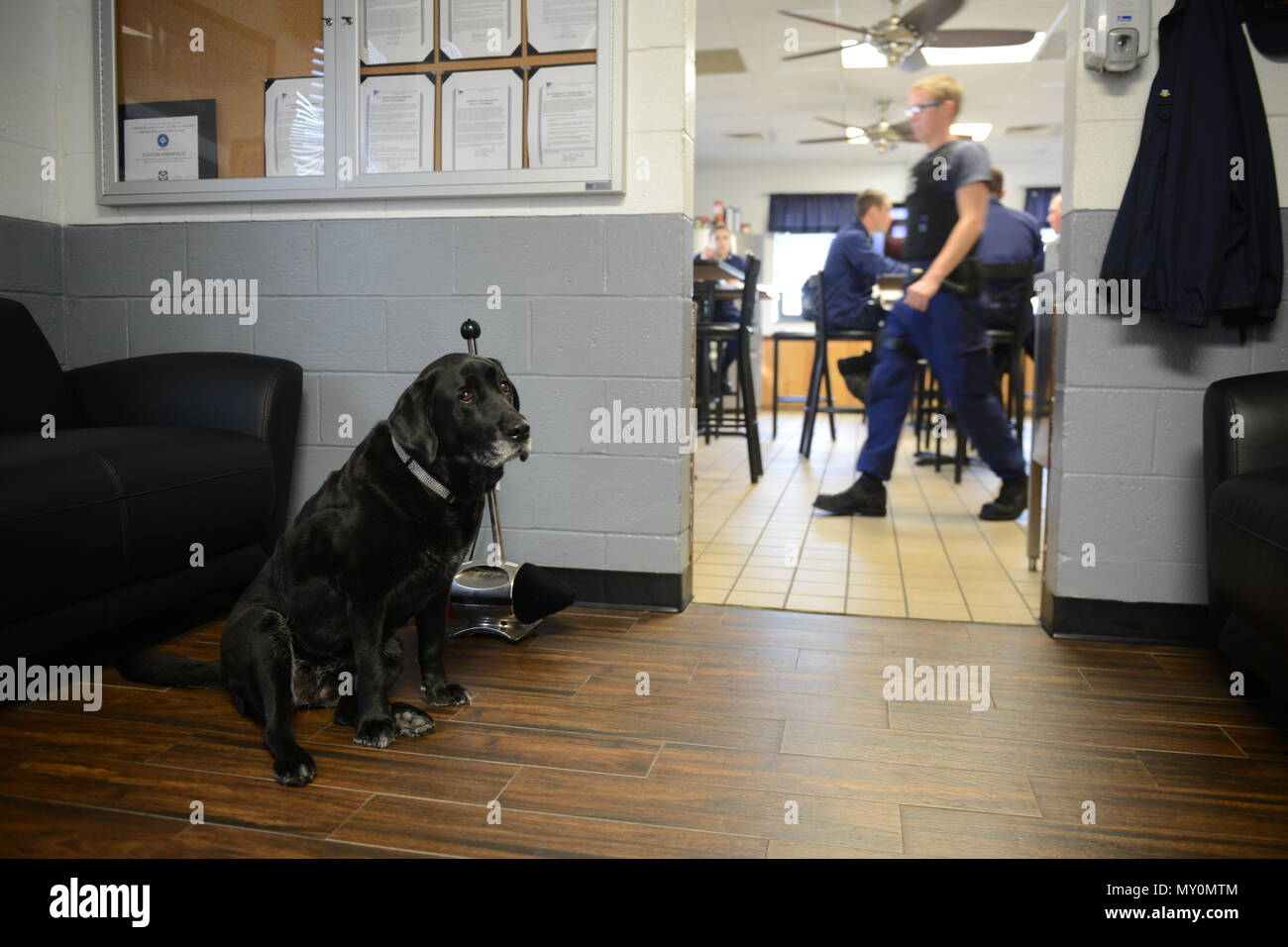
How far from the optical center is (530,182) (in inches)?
99.9

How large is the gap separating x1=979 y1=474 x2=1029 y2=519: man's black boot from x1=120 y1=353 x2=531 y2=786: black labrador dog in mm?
2832

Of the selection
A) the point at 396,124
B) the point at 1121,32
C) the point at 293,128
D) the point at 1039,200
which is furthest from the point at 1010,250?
the point at 1039,200

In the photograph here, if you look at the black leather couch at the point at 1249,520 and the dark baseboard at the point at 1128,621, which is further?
the dark baseboard at the point at 1128,621

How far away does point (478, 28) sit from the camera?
2551 millimetres

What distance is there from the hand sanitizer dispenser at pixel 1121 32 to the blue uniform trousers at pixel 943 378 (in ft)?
5.45

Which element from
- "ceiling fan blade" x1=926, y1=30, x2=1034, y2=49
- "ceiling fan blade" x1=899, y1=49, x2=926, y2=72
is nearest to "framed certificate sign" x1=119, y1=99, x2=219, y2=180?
"ceiling fan blade" x1=926, y1=30, x2=1034, y2=49

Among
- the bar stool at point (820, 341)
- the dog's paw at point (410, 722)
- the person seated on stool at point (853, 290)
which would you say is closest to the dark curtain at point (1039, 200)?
the bar stool at point (820, 341)

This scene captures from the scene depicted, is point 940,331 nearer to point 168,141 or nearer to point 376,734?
point 168,141

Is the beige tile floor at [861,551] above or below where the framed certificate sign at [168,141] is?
below

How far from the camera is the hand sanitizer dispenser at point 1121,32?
2201 mm

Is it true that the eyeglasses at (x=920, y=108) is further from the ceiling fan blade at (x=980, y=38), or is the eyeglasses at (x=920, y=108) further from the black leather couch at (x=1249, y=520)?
the black leather couch at (x=1249, y=520)
